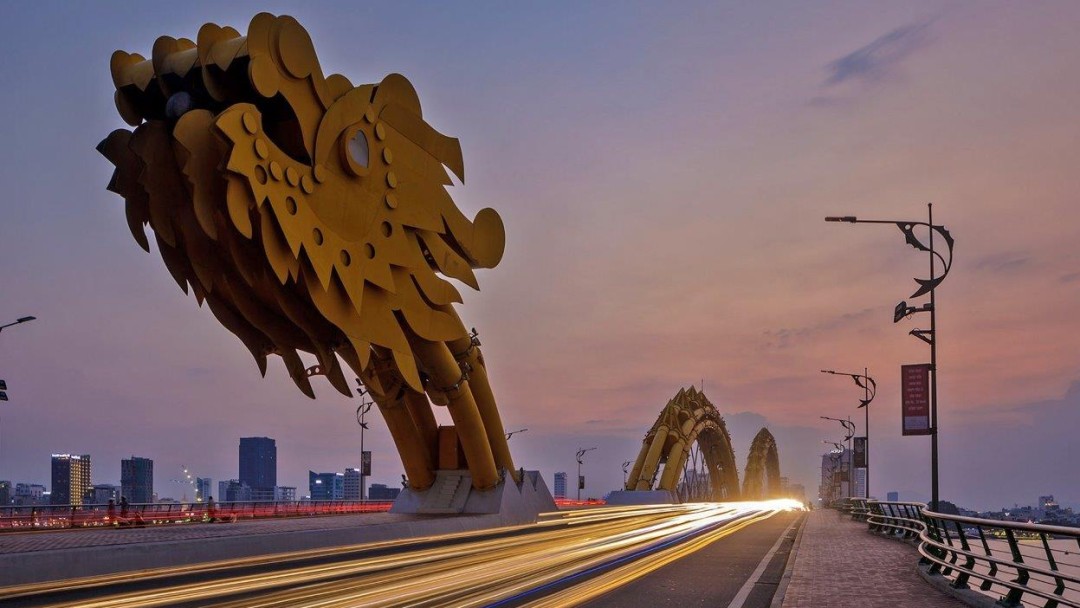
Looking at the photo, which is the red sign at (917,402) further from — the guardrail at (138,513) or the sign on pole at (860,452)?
the sign on pole at (860,452)

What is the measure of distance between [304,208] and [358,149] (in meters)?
3.09

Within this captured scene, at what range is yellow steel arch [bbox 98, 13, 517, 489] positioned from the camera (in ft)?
74.4

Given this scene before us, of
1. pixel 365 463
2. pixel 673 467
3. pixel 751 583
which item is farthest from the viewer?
pixel 673 467

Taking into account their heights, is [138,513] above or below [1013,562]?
below

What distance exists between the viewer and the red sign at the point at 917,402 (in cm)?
2628

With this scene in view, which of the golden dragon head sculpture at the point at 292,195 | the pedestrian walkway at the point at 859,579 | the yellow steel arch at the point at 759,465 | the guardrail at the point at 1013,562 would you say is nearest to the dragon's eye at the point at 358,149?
the golden dragon head sculpture at the point at 292,195

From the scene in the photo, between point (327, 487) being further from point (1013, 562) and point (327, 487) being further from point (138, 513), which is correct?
point (1013, 562)

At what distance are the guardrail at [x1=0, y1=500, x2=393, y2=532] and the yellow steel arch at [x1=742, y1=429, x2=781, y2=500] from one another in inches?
3658

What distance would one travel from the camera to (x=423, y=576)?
1641cm

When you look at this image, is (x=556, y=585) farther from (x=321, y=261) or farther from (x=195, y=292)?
(x=195, y=292)

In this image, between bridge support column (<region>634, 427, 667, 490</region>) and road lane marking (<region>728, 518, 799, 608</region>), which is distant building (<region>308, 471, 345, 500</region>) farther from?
road lane marking (<region>728, 518, 799, 608</region>)

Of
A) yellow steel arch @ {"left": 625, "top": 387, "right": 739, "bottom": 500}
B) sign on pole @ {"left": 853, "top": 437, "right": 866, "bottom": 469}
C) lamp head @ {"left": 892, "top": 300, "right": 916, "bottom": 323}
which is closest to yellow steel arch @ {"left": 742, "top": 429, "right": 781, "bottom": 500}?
Result: yellow steel arch @ {"left": 625, "top": 387, "right": 739, "bottom": 500}

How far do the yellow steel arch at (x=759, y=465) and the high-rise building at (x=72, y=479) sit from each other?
9178cm

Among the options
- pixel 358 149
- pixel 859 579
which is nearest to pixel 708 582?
pixel 859 579
